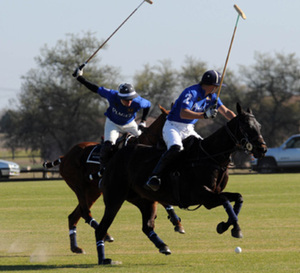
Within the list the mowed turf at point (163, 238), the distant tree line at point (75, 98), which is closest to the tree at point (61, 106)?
the distant tree line at point (75, 98)

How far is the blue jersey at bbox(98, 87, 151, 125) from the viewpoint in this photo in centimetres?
1132

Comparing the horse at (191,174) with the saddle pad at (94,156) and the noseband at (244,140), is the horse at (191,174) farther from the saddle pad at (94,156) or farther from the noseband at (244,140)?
the saddle pad at (94,156)

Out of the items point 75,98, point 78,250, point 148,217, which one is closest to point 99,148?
point 78,250

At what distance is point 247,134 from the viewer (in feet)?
28.7

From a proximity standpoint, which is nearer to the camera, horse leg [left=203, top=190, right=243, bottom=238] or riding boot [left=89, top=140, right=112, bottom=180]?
horse leg [left=203, top=190, right=243, bottom=238]

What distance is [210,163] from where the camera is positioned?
898cm

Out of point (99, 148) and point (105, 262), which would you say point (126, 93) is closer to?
point (99, 148)

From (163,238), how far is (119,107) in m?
2.24

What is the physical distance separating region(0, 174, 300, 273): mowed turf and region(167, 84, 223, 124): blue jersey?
1.86 meters

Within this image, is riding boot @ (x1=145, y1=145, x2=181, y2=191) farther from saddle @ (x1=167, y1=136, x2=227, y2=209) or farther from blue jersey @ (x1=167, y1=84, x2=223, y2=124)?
blue jersey @ (x1=167, y1=84, x2=223, y2=124)

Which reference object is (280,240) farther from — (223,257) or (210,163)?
(210,163)

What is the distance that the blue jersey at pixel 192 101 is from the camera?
30.5 feet

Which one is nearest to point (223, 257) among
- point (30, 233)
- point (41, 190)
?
point (30, 233)

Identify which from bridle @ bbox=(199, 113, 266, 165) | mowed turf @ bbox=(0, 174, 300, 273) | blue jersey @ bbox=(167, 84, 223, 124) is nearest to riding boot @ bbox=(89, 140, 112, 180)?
mowed turf @ bbox=(0, 174, 300, 273)
